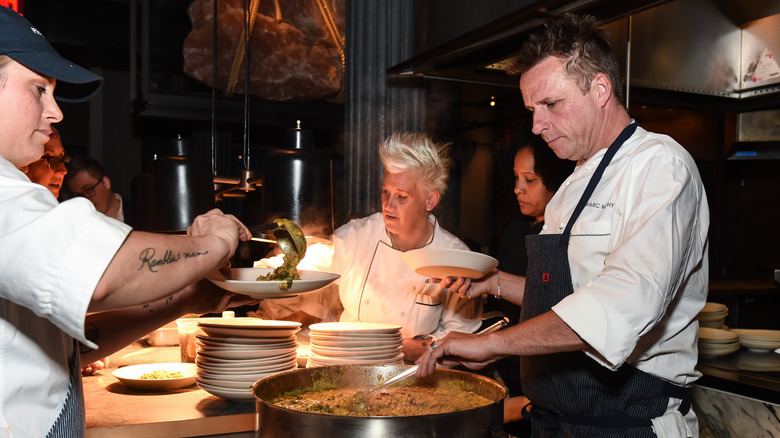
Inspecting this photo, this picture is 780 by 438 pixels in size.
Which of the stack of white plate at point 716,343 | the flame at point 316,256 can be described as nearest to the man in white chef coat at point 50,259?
the flame at point 316,256

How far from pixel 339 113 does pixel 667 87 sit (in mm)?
2984

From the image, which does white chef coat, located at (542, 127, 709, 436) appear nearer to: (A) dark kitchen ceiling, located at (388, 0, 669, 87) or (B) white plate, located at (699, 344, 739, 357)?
(A) dark kitchen ceiling, located at (388, 0, 669, 87)

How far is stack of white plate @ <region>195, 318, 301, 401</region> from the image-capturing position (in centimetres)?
198

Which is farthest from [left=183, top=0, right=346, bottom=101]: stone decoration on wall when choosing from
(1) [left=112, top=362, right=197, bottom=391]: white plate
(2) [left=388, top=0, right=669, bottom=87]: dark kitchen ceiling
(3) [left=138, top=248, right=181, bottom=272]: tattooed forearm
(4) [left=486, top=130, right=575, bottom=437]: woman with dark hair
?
(3) [left=138, top=248, right=181, bottom=272]: tattooed forearm

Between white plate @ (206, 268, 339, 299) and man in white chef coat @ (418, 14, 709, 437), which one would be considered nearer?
man in white chef coat @ (418, 14, 709, 437)

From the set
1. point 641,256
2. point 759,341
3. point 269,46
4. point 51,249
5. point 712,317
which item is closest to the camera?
point 51,249

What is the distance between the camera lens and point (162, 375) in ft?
7.22

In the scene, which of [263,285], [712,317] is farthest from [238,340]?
[712,317]

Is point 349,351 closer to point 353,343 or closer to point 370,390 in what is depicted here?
point 353,343

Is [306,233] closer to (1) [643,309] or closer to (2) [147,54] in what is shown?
(1) [643,309]

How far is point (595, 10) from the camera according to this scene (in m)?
2.05

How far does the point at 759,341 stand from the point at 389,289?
5.70ft

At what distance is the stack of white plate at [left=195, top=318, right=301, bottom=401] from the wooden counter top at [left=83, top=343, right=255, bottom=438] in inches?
2.6

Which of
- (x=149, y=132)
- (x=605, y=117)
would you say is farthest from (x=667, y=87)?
(x=149, y=132)
